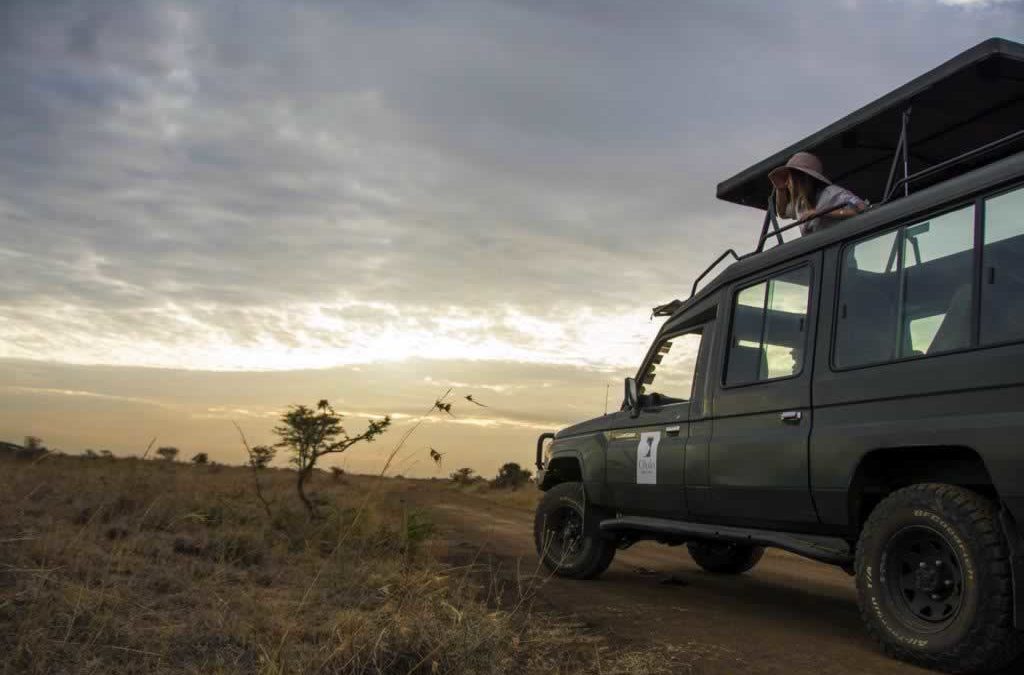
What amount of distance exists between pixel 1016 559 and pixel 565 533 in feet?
14.6

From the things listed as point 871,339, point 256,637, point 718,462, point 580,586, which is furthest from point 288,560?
point 871,339

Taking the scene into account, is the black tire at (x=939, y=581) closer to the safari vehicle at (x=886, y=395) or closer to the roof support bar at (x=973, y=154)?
the safari vehicle at (x=886, y=395)

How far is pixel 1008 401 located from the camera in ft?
13.8

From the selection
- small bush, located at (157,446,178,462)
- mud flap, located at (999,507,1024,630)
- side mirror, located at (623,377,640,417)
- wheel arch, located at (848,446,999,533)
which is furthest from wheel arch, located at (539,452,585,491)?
small bush, located at (157,446,178,462)

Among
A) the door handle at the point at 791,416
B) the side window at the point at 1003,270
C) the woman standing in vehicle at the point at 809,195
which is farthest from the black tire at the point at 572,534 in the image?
the side window at the point at 1003,270

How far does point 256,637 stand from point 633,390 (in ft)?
12.9

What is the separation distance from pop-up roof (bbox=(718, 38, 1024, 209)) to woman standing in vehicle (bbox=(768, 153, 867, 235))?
0.26 meters

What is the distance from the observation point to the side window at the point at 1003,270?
4.29 metres

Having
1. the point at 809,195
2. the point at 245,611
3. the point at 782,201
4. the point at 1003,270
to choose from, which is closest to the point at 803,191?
the point at 809,195

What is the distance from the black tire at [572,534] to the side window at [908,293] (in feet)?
10.5

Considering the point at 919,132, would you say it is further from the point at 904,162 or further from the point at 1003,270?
the point at 1003,270

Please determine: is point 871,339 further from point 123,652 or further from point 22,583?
point 22,583

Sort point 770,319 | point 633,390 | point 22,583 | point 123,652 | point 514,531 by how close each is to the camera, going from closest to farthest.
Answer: point 123,652 < point 22,583 < point 770,319 < point 633,390 < point 514,531

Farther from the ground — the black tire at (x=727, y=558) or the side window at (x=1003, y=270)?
the side window at (x=1003, y=270)
